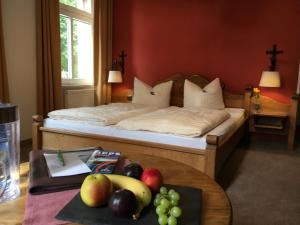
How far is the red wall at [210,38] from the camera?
3963 mm

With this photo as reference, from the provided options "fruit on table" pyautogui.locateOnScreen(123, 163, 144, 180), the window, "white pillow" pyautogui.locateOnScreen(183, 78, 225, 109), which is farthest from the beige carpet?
the window

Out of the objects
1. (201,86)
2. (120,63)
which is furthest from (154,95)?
(120,63)

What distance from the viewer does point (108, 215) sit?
35.2 inches

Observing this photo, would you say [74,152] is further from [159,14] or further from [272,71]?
[159,14]

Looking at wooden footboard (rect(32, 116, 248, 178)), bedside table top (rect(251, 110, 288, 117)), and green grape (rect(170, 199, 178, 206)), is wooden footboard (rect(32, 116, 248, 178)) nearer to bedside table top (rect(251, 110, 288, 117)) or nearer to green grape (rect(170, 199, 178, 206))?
green grape (rect(170, 199, 178, 206))

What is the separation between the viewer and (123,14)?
4.95 metres

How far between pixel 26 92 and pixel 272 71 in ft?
11.0

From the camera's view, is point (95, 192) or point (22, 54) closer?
point (95, 192)

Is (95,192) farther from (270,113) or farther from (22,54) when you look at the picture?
(270,113)

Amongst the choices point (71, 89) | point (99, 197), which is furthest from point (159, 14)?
point (99, 197)

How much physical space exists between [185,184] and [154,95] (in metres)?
3.14

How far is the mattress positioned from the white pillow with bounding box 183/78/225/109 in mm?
790

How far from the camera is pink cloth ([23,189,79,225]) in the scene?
871 mm

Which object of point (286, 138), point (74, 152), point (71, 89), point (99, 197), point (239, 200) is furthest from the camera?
point (71, 89)
